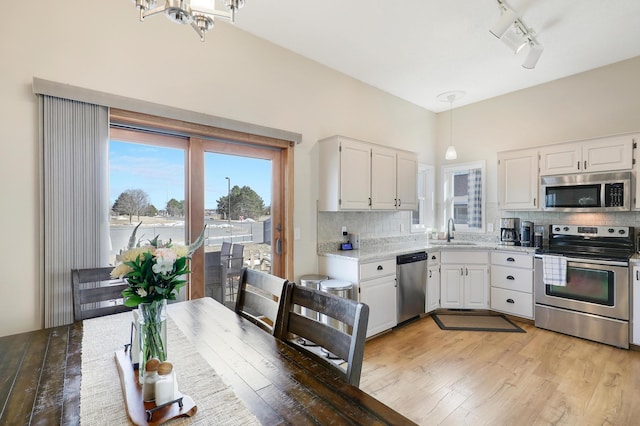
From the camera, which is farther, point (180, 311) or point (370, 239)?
point (370, 239)

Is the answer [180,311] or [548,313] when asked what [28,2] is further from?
[548,313]

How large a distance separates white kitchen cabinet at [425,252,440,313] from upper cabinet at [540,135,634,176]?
1.67 m

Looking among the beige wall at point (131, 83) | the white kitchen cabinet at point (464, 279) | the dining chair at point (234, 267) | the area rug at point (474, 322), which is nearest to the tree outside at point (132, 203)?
the beige wall at point (131, 83)

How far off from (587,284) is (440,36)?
2978mm

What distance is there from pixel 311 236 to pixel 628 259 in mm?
3129

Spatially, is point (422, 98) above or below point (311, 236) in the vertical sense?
above

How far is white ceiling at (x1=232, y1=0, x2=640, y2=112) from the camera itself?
247cm

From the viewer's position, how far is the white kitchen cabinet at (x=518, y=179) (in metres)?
3.76

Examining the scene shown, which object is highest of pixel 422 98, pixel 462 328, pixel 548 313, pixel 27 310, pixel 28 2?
pixel 422 98

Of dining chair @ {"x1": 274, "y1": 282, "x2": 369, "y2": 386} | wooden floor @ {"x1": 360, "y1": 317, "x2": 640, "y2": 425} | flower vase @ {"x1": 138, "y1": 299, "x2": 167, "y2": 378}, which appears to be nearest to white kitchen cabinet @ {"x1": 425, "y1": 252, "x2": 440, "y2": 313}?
wooden floor @ {"x1": 360, "y1": 317, "x2": 640, "y2": 425}

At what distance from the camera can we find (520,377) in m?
2.47

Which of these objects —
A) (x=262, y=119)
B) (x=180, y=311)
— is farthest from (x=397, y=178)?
(x=180, y=311)

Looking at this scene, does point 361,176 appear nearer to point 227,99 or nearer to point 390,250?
point 390,250

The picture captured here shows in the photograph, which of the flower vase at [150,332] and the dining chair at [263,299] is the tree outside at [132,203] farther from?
the flower vase at [150,332]
